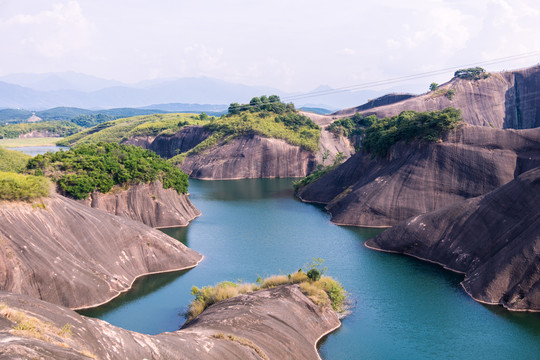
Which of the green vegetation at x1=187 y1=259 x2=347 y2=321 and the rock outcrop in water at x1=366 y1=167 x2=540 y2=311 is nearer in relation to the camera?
the green vegetation at x1=187 y1=259 x2=347 y2=321

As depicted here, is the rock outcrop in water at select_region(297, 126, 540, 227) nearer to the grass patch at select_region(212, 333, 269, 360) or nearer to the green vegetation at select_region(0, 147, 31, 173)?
the grass patch at select_region(212, 333, 269, 360)

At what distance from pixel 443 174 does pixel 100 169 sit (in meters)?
35.8

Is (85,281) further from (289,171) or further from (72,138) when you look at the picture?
(72,138)

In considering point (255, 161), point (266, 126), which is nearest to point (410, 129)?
point (255, 161)

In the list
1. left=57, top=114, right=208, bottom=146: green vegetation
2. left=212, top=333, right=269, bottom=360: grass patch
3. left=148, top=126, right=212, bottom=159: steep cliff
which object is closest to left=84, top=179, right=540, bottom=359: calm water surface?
left=212, top=333, right=269, bottom=360: grass patch

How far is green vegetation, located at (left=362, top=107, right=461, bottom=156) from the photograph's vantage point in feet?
183

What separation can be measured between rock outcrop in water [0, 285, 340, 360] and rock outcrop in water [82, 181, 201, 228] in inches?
938

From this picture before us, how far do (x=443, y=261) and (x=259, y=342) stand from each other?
21.5 meters

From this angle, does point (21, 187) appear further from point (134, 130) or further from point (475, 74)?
point (134, 130)

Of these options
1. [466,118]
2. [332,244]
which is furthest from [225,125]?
[332,244]

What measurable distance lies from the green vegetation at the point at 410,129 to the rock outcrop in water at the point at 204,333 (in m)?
32.6

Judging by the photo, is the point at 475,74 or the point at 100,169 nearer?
the point at 100,169

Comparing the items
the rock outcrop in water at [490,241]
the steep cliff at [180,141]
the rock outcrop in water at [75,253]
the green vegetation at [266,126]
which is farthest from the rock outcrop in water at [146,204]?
the steep cliff at [180,141]

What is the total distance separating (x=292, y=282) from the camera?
32.2 metres
